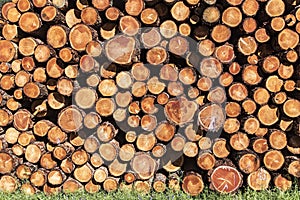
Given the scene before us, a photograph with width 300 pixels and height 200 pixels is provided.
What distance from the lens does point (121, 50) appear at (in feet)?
12.9

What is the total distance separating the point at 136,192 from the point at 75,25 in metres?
1.53

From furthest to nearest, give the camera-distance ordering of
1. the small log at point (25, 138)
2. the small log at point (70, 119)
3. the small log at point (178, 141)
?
the small log at point (25, 138) < the small log at point (70, 119) < the small log at point (178, 141)

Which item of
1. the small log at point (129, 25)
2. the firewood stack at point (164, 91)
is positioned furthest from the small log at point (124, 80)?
the small log at point (129, 25)

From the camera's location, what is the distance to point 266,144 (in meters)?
3.93

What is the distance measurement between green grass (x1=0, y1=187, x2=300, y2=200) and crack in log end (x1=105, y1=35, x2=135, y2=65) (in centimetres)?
112

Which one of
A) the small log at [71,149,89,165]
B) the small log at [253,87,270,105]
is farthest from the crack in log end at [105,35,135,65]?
the small log at [253,87,270,105]

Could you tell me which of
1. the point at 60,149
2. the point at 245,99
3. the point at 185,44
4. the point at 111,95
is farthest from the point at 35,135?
the point at 245,99

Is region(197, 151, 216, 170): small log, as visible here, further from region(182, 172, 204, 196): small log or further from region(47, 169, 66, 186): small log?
region(47, 169, 66, 186): small log

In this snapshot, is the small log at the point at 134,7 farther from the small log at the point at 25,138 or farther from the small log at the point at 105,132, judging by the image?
the small log at the point at 25,138

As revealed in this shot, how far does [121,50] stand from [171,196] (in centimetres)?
127

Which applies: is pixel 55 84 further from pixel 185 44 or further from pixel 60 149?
pixel 185 44

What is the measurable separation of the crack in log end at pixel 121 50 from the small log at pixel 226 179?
119 centimetres

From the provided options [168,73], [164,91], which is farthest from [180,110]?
[168,73]

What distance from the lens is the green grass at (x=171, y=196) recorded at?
12.4ft
